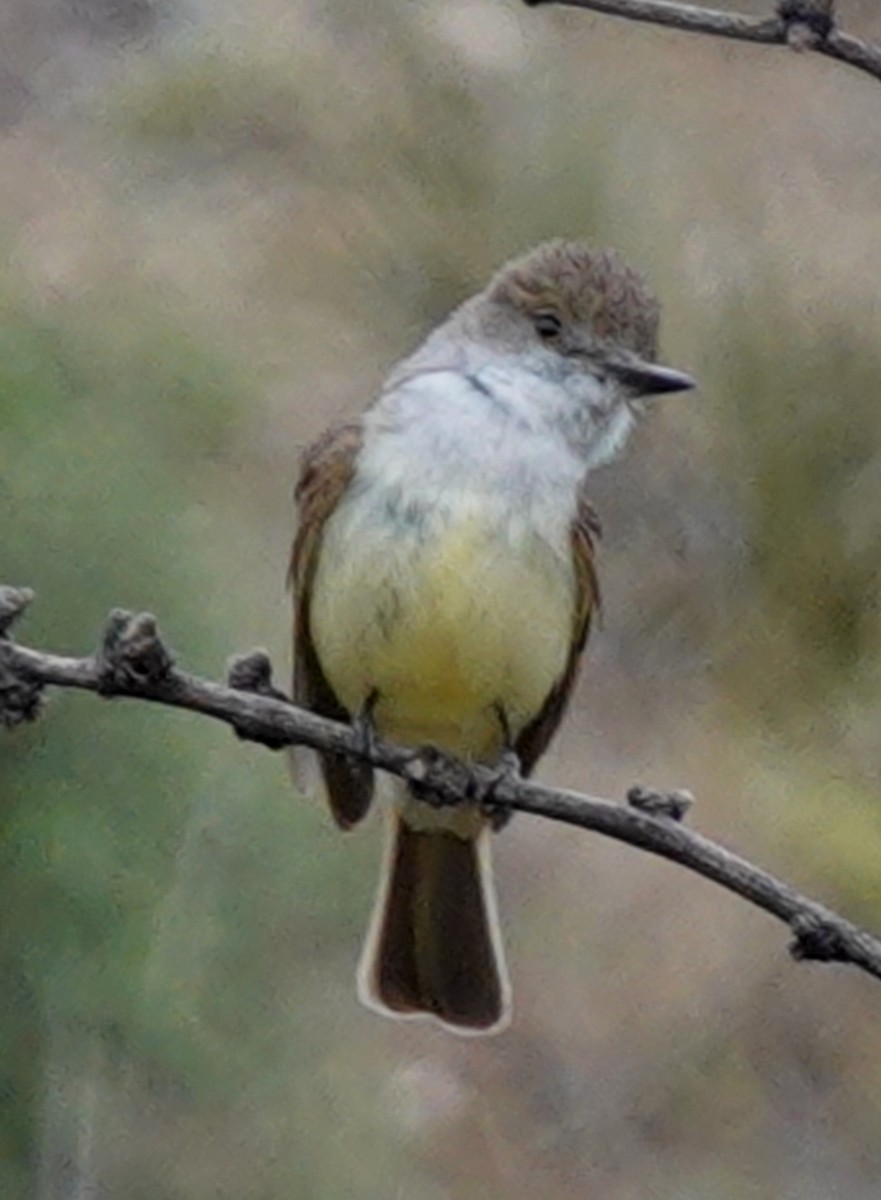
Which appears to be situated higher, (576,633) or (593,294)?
(593,294)

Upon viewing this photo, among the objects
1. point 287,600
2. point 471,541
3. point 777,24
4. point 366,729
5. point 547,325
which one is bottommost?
point 287,600

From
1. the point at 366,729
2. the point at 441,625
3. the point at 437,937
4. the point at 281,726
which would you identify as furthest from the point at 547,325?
the point at 281,726

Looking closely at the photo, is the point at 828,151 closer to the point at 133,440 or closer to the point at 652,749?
the point at 652,749

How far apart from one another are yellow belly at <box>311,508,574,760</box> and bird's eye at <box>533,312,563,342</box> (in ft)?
0.94

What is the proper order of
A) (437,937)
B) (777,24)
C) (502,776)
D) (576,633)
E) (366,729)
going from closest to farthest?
(777,24) → (502,776) → (366,729) → (576,633) → (437,937)

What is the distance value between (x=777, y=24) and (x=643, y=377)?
119 centimetres

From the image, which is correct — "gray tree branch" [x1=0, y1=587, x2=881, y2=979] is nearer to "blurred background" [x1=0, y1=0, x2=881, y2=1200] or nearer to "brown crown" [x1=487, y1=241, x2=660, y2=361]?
"brown crown" [x1=487, y1=241, x2=660, y2=361]

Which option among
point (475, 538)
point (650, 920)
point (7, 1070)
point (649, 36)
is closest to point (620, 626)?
point (650, 920)

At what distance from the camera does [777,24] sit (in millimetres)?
2695

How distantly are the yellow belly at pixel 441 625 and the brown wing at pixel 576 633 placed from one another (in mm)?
55

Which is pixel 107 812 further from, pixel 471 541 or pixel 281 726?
pixel 281 726

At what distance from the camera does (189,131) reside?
7.22m

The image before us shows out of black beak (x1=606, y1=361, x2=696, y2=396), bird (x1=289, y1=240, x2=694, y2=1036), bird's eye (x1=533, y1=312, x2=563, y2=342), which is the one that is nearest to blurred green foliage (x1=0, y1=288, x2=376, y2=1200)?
bird (x1=289, y1=240, x2=694, y2=1036)

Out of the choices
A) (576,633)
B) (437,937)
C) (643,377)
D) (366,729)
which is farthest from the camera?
(437,937)
